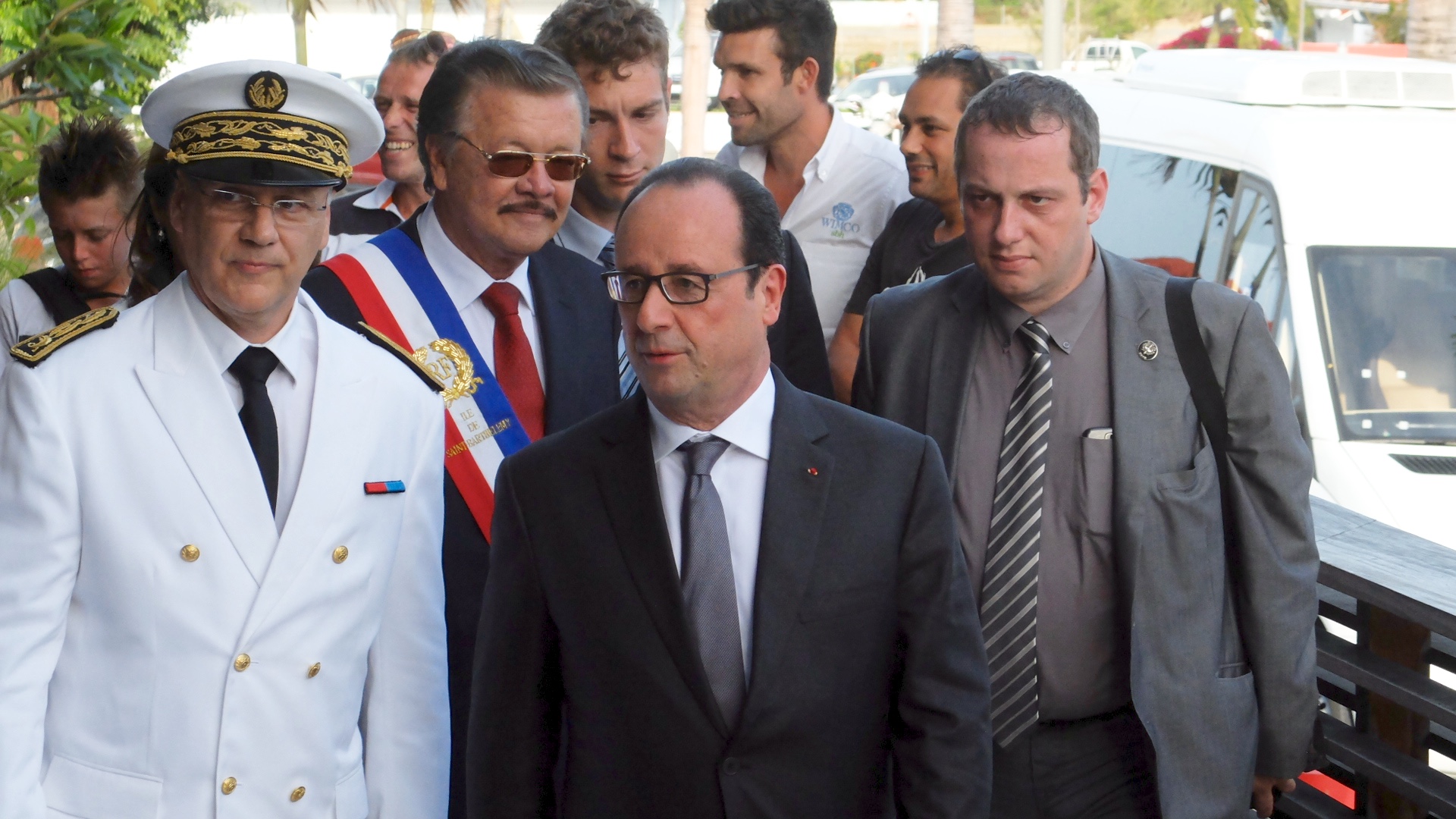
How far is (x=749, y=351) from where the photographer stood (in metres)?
2.49

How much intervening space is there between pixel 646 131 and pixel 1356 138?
369 centimetres

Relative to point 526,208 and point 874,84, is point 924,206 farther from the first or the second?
point 874,84

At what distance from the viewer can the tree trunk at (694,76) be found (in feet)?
77.4

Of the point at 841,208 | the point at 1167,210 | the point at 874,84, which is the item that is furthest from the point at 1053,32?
the point at 874,84

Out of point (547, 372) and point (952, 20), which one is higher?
point (952, 20)

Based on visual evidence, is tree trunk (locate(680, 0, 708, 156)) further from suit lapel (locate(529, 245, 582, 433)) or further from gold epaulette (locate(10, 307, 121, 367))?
gold epaulette (locate(10, 307, 121, 367))

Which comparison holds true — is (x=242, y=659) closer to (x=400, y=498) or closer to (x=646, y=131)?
(x=400, y=498)

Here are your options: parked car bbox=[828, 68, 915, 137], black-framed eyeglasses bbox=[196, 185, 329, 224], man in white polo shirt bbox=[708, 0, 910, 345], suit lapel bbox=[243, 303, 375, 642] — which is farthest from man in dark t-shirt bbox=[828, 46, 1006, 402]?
parked car bbox=[828, 68, 915, 137]

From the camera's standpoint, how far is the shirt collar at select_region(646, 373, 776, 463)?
2467 millimetres

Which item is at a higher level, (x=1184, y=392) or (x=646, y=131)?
(x=646, y=131)

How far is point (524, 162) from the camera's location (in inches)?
125

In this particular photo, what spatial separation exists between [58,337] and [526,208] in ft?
3.58

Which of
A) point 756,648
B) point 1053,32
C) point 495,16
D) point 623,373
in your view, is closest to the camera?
point 756,648

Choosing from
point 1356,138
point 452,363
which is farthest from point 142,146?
point 1356,138
